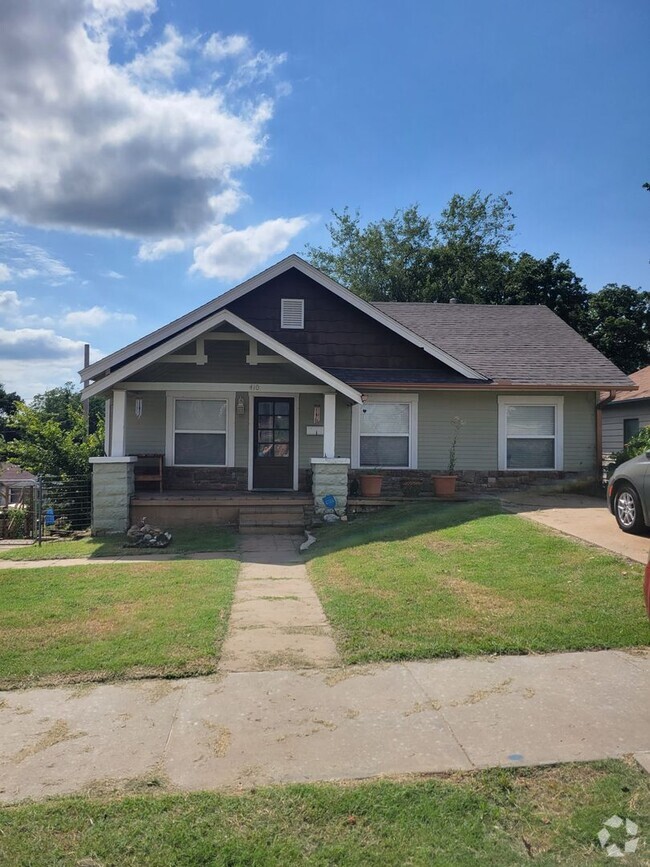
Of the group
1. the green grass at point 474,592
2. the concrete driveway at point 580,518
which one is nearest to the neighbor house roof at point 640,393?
the concrete driveway at point 580,518

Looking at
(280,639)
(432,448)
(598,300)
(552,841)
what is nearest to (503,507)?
(432,448)

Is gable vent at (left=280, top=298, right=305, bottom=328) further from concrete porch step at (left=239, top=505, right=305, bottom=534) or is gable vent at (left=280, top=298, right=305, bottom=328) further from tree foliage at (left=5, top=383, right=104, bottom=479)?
tree foliage at (left=5, top=383, right=104, bottom=479)

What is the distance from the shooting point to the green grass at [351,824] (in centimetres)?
241

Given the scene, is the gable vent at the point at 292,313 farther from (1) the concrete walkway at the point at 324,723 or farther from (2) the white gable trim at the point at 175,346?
(1) the concrete walkway at the point at 324,723

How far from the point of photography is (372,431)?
13.3 m

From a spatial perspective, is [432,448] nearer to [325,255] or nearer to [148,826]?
[148,826]

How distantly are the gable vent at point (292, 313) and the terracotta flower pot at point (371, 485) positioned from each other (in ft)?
12.6

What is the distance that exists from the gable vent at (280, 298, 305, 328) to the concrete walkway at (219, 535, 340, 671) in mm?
6548

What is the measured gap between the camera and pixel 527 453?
531 inches

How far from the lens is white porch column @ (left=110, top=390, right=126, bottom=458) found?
35.6 ft

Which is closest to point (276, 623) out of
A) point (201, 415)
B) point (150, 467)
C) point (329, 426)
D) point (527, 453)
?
point (329, 426)

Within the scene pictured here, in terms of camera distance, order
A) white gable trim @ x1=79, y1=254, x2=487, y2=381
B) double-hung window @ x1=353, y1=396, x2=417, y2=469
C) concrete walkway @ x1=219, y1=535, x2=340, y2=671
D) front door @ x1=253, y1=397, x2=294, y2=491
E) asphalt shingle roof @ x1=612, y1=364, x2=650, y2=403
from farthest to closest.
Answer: asphalt shingle roof @ x1=612, y1=364, x2=650, y2=403 → double-hung window @ x1=353, y1=396, x2=417, y2=469 → front door @ x1=253, y1=397, x2=294, y2=491 → white gable trim @ x1=79, y1=254, x2=487, y2=381 → concrete walkway @ x1=219, y1=535, x2=340, y2=671

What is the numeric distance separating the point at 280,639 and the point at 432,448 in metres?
8.82

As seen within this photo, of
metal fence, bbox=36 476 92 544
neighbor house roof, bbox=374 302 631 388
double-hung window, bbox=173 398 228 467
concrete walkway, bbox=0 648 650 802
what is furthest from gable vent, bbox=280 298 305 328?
concrete walkway, bbox=0 648 650 802
